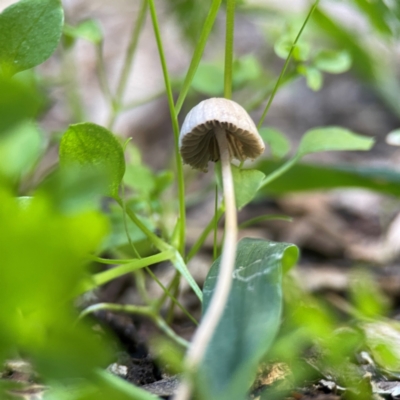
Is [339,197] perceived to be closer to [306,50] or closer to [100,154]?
[306,50]

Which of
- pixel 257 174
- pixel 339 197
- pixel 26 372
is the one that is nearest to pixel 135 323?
pixel 26 372

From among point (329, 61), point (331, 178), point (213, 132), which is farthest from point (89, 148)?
Result: point (331, 178)

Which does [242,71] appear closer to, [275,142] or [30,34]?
[275,142]

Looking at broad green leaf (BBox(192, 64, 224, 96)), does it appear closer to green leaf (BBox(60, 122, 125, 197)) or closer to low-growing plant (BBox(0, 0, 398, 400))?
low-growing plant (BBox(0, 0, 398, 400))

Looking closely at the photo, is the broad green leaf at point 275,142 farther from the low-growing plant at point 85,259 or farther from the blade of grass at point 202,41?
the blade of grass at point 202,41

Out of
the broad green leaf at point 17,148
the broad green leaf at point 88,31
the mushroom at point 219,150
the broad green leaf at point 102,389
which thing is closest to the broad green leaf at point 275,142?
the mushroom at point 219,150
